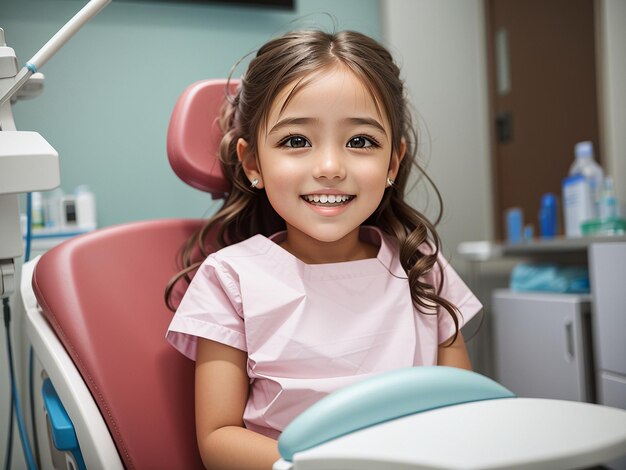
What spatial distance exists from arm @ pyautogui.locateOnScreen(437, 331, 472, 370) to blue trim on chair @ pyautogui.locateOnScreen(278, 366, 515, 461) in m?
0.31

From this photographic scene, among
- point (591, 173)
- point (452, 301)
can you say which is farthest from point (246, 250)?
point (591, 173)

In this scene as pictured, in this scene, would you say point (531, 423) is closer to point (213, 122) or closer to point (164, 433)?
point (164, 433)

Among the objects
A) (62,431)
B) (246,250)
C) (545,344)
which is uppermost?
(246,250)

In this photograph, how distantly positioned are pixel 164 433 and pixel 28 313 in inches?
10.9

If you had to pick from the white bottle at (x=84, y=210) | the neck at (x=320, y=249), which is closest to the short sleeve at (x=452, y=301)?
the neck at (x=320, y=249)

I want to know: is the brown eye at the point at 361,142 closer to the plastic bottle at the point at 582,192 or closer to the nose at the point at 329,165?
the nose at the point at 329,165

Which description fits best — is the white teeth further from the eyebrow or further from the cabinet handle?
the cabinet handle

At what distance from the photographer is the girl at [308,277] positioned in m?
0.80

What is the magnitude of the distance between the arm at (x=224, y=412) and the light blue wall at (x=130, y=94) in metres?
1.36

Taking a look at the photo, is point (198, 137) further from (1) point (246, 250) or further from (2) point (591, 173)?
(2) point (591, 173)

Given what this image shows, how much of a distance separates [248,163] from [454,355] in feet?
1.42

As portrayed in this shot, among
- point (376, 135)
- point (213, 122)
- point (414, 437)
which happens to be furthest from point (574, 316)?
point (414, 437)

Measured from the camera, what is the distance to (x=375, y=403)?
1.82 feet

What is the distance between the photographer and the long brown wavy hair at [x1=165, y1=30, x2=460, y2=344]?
0.87 meters
